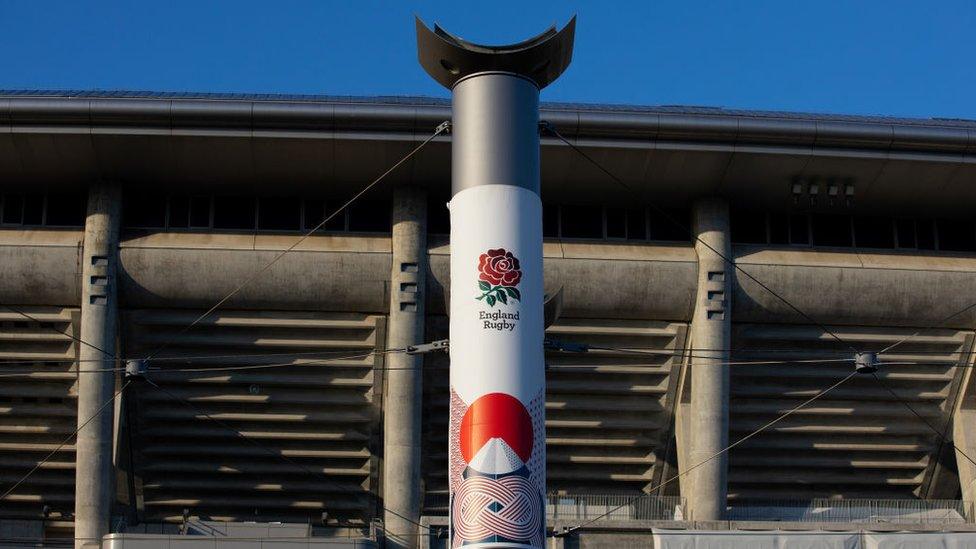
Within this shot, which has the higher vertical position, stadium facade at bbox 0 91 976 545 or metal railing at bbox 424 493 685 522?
stadium facade at bbox 0 91 976 545

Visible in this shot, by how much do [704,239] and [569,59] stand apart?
12375 millimetres

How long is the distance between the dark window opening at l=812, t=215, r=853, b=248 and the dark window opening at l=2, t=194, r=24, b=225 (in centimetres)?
2274

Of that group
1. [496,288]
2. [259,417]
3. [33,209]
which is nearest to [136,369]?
[259,417]

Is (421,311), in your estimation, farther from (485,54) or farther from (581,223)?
(485,54)

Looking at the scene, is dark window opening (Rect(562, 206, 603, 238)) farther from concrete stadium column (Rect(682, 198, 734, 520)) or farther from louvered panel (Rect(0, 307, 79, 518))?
louvered panel (Rect(0, 307, 79, 518))

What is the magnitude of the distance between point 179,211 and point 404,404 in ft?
28.0

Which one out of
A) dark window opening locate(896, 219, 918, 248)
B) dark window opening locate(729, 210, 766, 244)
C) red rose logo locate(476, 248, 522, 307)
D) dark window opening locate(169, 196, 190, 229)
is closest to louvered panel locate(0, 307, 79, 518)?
dark window opening locate(169, 196, 190, 229)

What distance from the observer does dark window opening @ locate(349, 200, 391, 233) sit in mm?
Answer: 43188

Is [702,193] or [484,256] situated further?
[702,193]

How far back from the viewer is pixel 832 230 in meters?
44.4

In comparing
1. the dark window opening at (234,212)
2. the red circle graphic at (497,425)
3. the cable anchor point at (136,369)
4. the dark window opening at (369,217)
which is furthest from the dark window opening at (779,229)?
the cable anchor point at (136,369)

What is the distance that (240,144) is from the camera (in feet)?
133

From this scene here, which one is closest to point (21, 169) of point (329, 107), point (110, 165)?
point (110, 165)

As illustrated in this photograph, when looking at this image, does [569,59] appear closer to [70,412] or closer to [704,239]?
[704,239]
